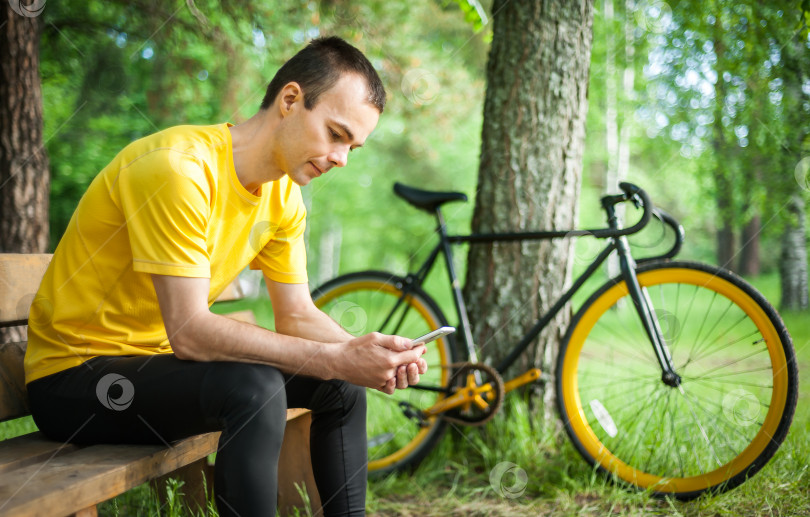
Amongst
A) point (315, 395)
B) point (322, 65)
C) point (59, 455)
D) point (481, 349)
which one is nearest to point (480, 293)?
point (481, 349)

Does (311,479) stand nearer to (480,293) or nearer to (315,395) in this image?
(315,395)

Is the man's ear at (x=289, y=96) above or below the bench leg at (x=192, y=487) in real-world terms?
above

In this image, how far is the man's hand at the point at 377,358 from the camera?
1.50 metres

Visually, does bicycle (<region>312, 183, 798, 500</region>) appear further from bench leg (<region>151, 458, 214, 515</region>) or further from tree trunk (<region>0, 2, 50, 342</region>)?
tree trunk (<region>0, 2, 50, 342</region>)

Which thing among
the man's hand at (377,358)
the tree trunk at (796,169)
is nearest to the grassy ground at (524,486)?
the man's hand at (377,358)

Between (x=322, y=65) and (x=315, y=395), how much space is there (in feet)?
2.83

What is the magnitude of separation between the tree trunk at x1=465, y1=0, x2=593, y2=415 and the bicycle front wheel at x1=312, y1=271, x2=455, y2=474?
0.25 metres

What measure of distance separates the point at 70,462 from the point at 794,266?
737 cm

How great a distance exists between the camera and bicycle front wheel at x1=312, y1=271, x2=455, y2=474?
2.56 meters

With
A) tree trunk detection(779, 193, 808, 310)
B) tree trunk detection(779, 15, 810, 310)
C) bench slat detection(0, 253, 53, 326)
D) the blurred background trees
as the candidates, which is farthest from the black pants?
tree trunk detection(779, 193, 808, 310)

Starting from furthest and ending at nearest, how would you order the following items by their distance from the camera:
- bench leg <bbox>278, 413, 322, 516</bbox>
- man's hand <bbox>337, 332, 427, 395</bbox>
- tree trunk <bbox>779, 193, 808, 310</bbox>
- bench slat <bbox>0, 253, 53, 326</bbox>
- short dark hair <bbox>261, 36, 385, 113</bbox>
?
1. tree trunk <bbox>779, 193, 808, 310</bbox>
2. bench leg <bbox>278, 413, 322, 516</bbox>
3. bench slat <bbox>0, 253, 53, 326</bbox>
4. short dark hair <bbox>261, 36, 385, 113</bbox>
5. man's hand <bbox>337, 332, 427, 395</bbox>

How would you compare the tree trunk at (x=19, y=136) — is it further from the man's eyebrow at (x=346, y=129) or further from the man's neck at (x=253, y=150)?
the man's eyebrow at (x=346, y=129)

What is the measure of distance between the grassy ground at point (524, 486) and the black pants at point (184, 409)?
464mm

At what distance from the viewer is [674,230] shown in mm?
2232
